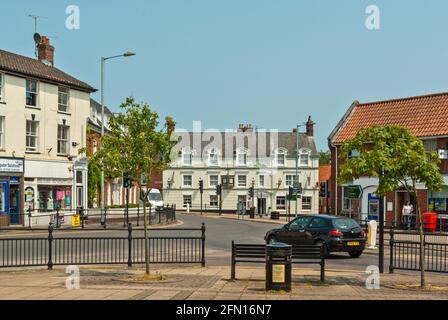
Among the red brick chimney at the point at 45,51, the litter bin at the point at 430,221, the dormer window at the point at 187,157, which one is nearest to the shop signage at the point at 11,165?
the red brick chimney at the point at 45,51

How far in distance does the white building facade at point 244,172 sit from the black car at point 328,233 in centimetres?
5301

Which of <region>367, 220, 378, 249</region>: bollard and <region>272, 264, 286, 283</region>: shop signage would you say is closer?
<region>272, 264, 286, 283</region>: shop signage

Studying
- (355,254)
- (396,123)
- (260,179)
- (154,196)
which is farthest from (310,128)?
(355,254)

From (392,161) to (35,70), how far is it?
31.9 meters

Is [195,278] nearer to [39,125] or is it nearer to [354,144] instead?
[354,144]

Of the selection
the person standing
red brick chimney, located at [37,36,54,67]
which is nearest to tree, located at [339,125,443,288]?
the person standing

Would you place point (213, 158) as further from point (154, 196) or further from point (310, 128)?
point (154, 196)

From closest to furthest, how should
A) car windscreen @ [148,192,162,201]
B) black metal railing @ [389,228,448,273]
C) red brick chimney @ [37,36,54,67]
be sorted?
black metal railing @ [389,228,448,273], red brick chimney @ [37,36,54,67], car windscreen @ [148,192,162,201]

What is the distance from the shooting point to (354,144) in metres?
15.6

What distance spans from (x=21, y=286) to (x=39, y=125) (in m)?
28.1

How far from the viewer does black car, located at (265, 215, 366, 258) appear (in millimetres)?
22891

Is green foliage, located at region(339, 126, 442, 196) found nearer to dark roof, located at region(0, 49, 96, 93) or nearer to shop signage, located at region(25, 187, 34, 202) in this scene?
dark roof, located at region(0, 49, 96, 93)

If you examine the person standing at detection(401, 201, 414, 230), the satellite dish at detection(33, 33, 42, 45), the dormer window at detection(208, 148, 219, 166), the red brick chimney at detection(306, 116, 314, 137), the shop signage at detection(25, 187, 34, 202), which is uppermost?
the satellite dish at detection(33, 33, 42, 45)

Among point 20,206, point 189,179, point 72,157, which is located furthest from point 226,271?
point 189,179
